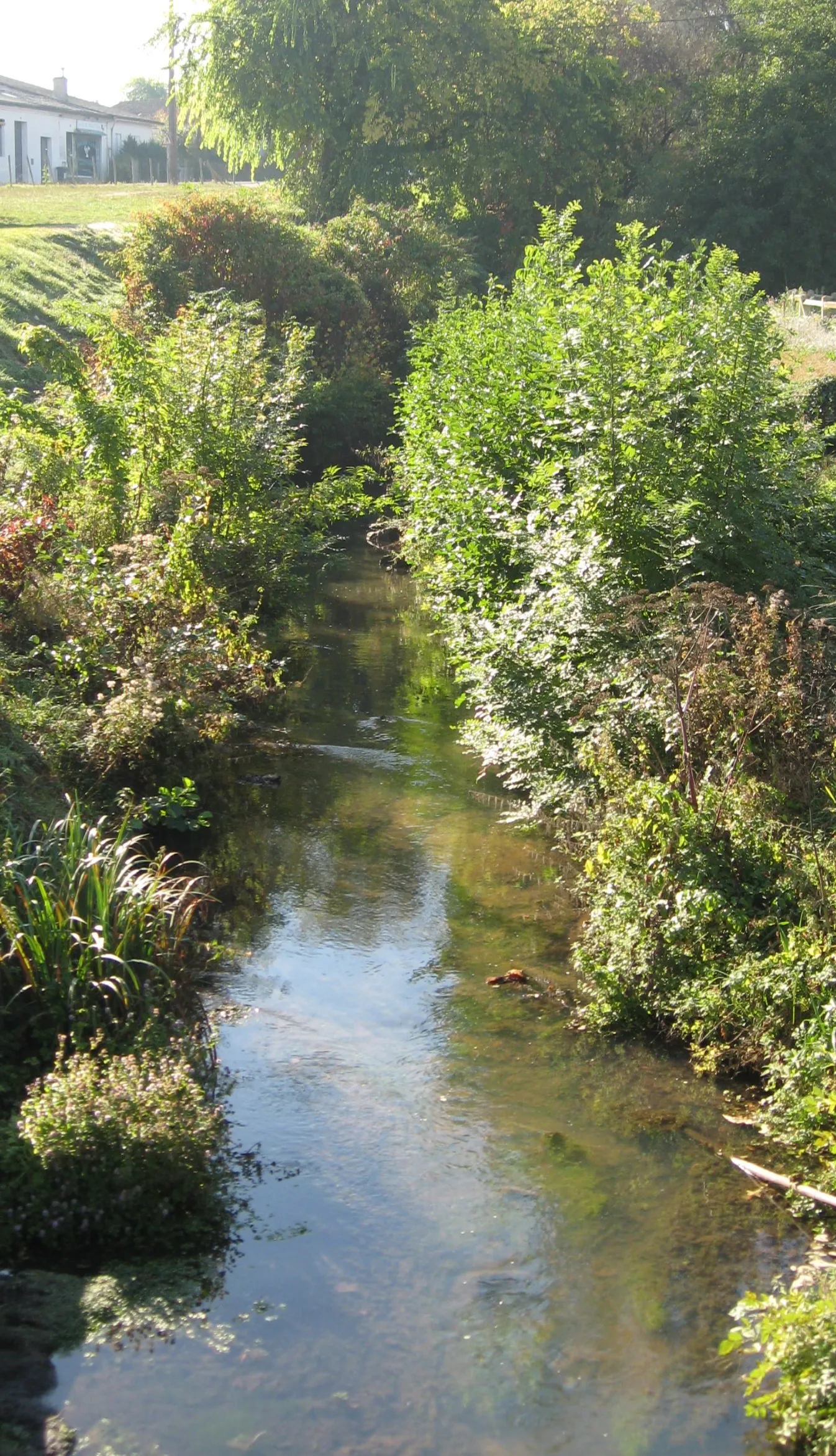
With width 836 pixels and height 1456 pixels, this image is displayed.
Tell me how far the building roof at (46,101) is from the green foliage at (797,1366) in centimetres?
5291

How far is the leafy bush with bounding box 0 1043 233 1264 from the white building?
48715 millimetres

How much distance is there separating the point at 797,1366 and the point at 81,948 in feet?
13.2

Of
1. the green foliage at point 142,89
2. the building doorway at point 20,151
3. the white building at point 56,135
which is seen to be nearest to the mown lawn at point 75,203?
the white building at point 56,135

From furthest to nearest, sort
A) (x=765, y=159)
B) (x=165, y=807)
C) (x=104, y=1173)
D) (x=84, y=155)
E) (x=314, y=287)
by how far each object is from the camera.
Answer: (x=84, y=155) < (x=765, y=159) < (x=314, y=287) < (x=165, y=807) < (x=104, y=1173)

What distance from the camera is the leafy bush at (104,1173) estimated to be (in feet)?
18.4

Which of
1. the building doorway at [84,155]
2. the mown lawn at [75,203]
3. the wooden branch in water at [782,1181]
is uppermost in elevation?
the building doorway at [84,155]

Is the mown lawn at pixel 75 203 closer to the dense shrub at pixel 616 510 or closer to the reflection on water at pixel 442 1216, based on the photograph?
the dense shrub at pixel 616 510

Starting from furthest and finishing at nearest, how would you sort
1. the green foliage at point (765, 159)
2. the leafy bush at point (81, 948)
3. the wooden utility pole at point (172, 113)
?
the green foliage at point (765, 159)
the wooden utility pole at point (172, 113)
the leafy bush at point (81, 948)

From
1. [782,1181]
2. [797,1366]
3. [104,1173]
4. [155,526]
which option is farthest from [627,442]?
[797,1366]

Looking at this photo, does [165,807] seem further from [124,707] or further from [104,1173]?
[104,1173]

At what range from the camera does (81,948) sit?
703 cm

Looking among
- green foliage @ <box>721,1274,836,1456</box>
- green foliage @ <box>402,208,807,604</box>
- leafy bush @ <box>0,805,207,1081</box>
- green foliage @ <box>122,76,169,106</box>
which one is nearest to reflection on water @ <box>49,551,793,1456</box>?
green foliage @ <box>721,1274,836,1456</box>

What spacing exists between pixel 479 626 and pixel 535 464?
5.44ft

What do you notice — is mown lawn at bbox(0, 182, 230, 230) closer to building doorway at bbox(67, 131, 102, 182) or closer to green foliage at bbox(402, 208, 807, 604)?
building doorway at bbox(67, 131, 102, 182)
